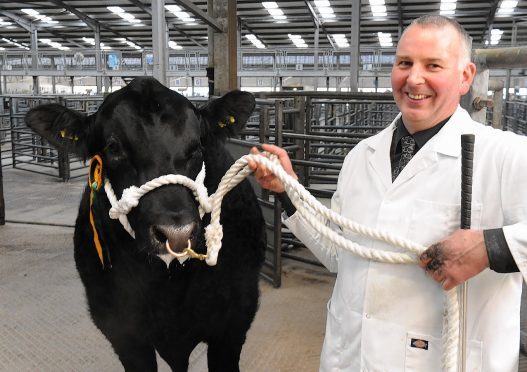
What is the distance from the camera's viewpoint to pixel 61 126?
192 cm

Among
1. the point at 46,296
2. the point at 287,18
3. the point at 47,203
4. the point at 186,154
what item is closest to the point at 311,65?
the point at 287,18

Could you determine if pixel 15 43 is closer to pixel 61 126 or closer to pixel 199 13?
pixel 199 13

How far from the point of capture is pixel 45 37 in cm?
2636

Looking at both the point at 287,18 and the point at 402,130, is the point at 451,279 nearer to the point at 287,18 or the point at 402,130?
the point at 402,130

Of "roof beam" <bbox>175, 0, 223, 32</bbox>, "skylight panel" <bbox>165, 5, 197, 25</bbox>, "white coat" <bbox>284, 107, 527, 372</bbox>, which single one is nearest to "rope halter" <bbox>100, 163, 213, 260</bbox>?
"white coat" <bbox>284, 107, 527, 372</bbox>

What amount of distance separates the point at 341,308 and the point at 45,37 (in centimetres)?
2842

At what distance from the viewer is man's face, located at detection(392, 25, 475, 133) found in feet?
3.93

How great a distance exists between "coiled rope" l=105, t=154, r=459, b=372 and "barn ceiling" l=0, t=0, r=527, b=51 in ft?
47.1

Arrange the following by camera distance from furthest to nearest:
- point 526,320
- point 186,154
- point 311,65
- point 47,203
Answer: point 311,65 < point 47,203 < point 526,320 < point 186,154

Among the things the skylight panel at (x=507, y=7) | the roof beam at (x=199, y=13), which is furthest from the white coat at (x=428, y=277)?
the skylight panel at (x=507, y=7)

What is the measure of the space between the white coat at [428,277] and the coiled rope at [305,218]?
0.06 metres

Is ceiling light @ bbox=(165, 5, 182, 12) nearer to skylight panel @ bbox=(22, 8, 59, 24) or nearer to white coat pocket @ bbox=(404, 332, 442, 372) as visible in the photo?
skylight panel @ bbox=(22, 8, 59, 24)

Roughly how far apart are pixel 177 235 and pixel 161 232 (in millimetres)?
58

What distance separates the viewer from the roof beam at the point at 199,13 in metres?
5.07
